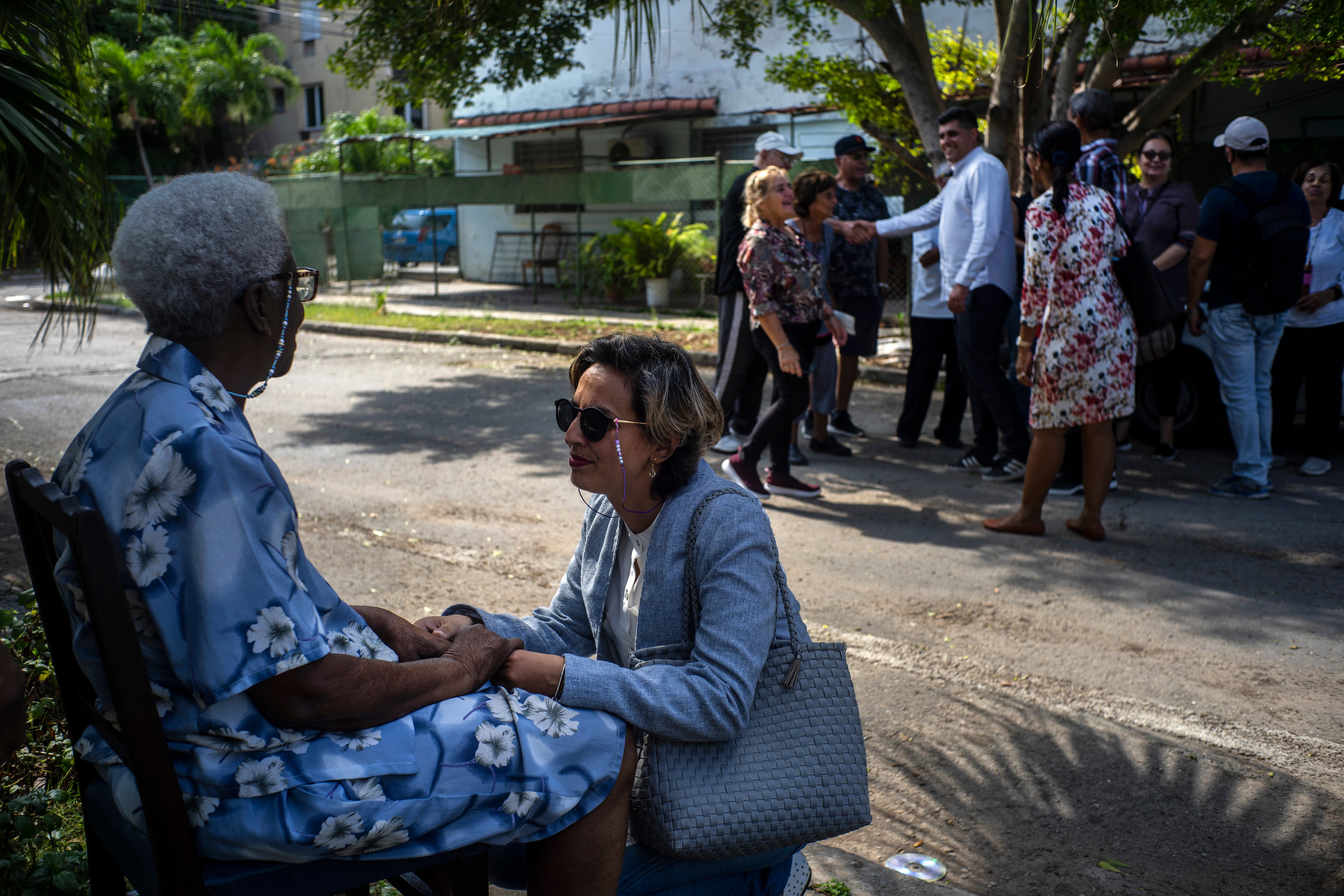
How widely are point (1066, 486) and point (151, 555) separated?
5.90m

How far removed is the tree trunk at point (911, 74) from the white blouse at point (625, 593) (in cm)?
760

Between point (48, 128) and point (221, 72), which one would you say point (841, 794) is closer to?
point (48, 128)

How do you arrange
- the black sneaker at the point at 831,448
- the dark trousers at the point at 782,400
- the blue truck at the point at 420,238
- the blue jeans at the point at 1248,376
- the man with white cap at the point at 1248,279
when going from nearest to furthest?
the dark trousers at the point at 782,400
the man with white cap at the point at 1248,279
the blue jeans at the point at 1248,376
the black sneaker at the point at 831,448
the blue truck at the point at 420,238

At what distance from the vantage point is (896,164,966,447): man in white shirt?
7918 mm

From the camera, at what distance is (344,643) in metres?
1.87

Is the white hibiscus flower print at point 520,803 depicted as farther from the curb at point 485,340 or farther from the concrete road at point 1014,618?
the curb at point 485,340

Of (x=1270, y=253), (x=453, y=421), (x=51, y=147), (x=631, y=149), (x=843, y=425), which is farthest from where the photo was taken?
(x=631, y=149)

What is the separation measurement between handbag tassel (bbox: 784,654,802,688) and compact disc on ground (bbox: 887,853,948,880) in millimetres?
1026

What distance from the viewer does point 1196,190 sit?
37.0 feet

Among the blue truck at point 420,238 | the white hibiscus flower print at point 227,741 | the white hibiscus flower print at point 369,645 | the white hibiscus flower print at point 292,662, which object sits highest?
the blue truck at point 420,238

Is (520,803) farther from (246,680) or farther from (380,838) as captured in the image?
(246,680)

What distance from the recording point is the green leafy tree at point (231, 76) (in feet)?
119

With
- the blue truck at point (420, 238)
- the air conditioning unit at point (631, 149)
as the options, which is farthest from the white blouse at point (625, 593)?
the blue truck at point (420, 238)

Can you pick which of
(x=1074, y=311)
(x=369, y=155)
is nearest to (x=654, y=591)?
(x=1074, y=311)
